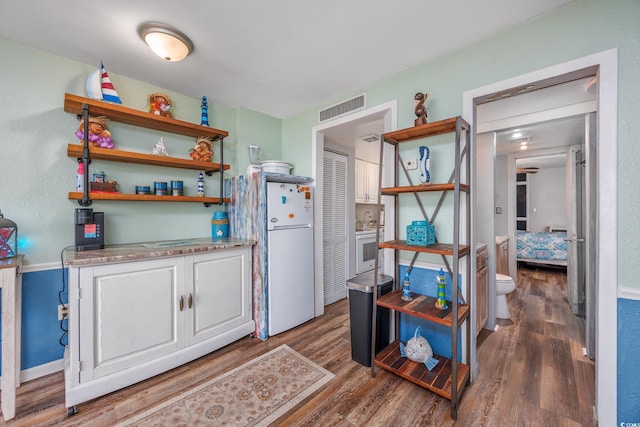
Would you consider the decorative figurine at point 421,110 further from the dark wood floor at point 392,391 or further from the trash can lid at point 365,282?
the dark wood floor at point 392,391

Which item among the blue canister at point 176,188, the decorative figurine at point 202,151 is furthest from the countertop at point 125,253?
the decorative figurine at point 202,151

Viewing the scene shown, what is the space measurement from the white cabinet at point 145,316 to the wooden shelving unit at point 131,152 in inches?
25.7

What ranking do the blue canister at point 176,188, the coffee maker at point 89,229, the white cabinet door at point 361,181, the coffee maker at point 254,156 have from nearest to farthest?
1. the coffee maker at point 89,229
2. the blue canister at point 176,188
3. the coffee maker at point 254,156
4. the white cabinet door at point 361,181

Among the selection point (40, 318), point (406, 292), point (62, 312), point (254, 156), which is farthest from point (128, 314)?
point (406, 292)

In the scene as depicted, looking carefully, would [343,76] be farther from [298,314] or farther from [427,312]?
[298,314]

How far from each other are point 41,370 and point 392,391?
8.60ft

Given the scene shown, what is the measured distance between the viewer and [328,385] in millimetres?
1860

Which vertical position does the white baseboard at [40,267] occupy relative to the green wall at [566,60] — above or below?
below

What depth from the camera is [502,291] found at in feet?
9.30

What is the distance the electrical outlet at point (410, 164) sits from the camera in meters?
2.12

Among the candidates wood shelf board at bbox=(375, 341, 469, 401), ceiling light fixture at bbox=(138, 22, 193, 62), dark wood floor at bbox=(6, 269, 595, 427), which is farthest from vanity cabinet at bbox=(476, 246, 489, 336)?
ceiling light fixture at bbox=(138, 22, 193, 62)

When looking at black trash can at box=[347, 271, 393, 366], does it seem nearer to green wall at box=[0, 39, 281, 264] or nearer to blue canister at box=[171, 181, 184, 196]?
blue canister at box=[171, 181, 184, 196]

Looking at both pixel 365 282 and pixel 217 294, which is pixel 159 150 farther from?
pixel 365 282

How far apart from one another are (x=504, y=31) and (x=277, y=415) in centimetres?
289
